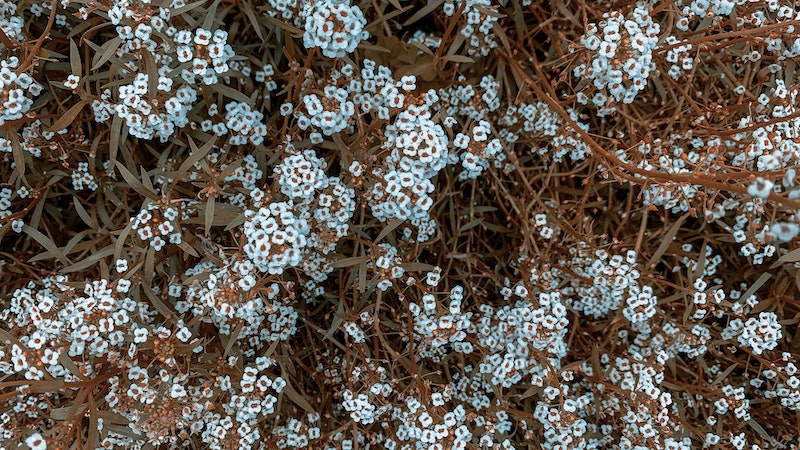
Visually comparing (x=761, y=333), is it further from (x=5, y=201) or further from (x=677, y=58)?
(x=5, y=201)

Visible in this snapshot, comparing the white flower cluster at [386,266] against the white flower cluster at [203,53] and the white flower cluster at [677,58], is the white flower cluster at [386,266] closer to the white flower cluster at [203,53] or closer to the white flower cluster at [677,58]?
the white flower cluster at [203,53]

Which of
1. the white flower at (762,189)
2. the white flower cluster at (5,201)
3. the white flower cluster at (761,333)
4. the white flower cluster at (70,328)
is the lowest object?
the white flower cluster at (761,333)

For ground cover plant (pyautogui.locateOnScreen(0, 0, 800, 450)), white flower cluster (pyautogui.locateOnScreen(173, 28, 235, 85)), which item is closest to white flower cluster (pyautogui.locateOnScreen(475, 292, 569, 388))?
ground cover plant (pyautogui.locateOnScreen(0, 0, 800, 450))

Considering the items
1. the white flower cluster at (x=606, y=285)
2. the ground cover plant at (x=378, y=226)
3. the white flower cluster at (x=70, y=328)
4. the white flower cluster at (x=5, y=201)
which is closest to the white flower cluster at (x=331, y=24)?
the ground cover plant at (x=378, y=226)

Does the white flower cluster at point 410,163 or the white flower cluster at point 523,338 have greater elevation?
the white flower cluster at point 410,163

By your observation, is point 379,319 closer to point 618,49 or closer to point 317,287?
point 317,287

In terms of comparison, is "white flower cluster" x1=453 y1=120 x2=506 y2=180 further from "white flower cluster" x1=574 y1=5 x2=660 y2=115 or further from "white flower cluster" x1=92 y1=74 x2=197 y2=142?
"white flower cluster" x1=92 y1=74 x2=197 y2=142

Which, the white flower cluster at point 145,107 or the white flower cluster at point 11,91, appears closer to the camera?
the white flower cluster at point 11,91
